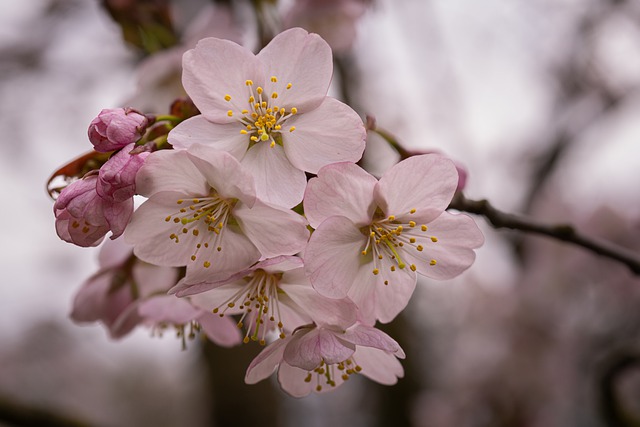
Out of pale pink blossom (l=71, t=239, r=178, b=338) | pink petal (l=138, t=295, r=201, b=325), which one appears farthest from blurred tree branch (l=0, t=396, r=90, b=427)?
pink petal (l=138, t=295, r=201, b=325)

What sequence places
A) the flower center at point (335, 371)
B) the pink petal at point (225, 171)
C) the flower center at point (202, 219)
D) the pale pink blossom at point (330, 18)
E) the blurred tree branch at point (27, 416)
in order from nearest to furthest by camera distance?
the pink petal at point (225, 171), the flower center at point (202, 219), the flower center at point (335, 371), the blurred tree branch at point (27, 416), the pale pink blossom at point (330, 18)

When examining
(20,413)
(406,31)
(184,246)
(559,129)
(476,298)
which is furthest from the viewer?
(476,298)

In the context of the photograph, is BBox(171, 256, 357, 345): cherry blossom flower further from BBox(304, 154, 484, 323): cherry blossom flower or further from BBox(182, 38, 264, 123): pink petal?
BBox(182, 38, 264, 123): pink petal

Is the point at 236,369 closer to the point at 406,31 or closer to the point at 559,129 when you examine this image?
the point at 406,31

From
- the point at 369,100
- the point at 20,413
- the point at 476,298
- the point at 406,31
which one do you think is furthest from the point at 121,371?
the point at 20,413

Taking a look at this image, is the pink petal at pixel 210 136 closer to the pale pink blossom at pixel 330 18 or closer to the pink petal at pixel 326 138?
the pink petal at pixel 326 138

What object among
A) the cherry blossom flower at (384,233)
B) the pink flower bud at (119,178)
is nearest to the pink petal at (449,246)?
the cherry blossom flower at (384,233)
